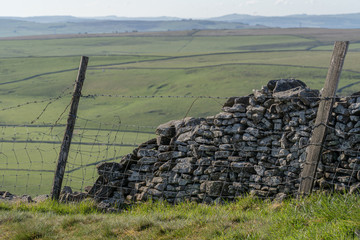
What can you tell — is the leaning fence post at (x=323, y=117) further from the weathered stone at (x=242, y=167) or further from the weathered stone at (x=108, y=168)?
the weathered stone at (x=108, y=168)

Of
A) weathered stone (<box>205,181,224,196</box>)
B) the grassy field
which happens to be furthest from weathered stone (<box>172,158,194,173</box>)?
the grassy field

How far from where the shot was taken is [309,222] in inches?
201

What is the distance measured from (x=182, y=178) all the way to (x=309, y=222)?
364cm

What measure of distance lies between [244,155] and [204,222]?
8.12ft

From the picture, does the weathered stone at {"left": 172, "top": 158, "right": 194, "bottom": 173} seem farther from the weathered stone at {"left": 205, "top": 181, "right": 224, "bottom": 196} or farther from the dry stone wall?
the weathered stone at {"left": 205, "top": 181, "right": 224, "bottom": 196}

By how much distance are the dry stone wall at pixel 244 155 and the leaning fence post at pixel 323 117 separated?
384mm

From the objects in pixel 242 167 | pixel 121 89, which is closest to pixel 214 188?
pixel 242 167

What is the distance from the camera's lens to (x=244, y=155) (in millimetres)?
8117

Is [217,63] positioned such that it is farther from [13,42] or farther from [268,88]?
[13,42]

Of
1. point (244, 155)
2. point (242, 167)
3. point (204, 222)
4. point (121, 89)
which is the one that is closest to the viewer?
point (204, 222)

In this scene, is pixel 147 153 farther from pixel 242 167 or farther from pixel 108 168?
pixel 242 167

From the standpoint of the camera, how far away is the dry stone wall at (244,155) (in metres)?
7.23

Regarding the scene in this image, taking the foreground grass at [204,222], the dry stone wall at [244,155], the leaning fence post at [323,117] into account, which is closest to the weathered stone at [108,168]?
the dry stone wall at [244,155]

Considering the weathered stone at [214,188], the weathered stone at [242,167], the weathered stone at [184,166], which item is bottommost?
the weathered stone at [214,188]
